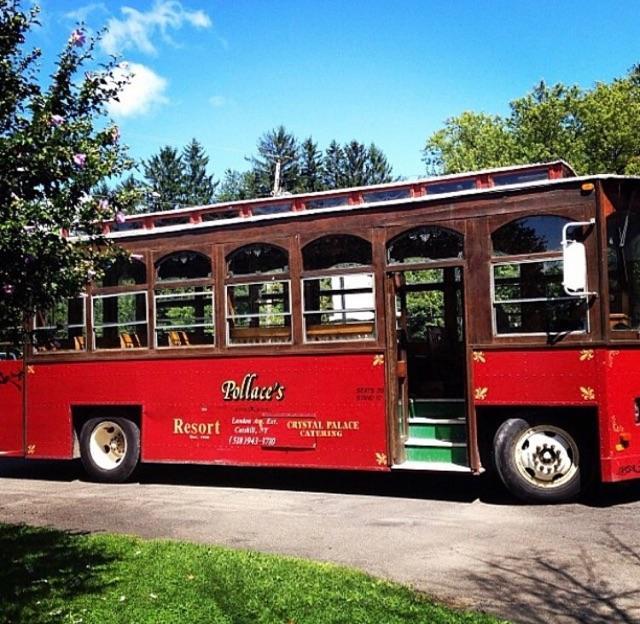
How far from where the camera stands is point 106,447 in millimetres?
11133

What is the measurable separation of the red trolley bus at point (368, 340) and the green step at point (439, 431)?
2 centimetres

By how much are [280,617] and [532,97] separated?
45.6 metres

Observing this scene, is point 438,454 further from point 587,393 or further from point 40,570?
point 40,570

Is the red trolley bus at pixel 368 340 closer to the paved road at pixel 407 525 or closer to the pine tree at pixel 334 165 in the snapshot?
the paved road at pixel 407 525

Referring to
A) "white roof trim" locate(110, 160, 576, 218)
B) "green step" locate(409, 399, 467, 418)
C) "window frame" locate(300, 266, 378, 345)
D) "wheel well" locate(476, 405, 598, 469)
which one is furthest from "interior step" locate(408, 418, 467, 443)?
"white roof trim" locate(110, 160, 576, 218)

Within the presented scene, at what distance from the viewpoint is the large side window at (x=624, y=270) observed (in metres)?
8.28

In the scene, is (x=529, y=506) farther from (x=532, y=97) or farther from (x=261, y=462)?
(x=532, y=97)

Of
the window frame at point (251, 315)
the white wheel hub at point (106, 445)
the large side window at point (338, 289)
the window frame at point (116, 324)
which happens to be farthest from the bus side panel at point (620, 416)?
the white wheel hub at point (106, 445)

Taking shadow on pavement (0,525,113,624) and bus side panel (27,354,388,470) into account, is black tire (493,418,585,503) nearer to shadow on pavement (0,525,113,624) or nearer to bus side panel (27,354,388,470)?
bus side panel (27,354,388,470)

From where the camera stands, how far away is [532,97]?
152 ft

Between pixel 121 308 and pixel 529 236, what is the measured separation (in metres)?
5.37

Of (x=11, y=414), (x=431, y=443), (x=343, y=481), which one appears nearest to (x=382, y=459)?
(x=431, y=443)

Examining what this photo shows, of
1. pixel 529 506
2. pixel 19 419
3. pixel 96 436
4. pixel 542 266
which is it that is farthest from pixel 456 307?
pixel 19 419

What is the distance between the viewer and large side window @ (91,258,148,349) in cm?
1070
